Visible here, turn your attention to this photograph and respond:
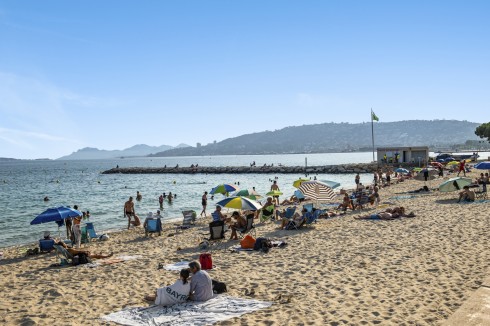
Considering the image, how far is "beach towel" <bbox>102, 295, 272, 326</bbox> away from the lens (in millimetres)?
5746

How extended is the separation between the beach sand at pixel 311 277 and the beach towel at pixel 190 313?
20cm

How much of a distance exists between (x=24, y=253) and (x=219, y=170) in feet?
217

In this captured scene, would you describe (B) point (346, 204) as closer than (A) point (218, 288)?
No

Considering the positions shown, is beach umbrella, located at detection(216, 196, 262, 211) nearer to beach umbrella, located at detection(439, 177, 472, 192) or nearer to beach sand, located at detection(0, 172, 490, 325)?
beach sand, located at detection(0, 172, 490, 325)

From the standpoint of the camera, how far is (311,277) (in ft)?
25.1

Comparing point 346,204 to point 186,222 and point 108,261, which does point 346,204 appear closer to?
point 186,222

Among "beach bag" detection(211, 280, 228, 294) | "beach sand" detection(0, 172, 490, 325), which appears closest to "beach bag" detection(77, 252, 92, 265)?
"beach sand" detection(0, 172, 490, 325)

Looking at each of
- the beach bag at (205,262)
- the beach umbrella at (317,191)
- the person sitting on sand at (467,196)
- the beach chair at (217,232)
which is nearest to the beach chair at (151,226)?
the beach chair at (217,232)

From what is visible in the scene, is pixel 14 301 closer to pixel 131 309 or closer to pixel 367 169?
pixel 131 309

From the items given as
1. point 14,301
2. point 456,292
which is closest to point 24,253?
point 14,301

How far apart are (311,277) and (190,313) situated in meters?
2.59

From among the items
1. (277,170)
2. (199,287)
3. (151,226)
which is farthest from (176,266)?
(277,170)

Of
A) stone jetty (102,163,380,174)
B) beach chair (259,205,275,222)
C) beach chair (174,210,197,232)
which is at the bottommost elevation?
beach chair (174,210,197,232)

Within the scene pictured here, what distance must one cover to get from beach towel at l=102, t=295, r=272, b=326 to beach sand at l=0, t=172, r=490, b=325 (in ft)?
0.67
